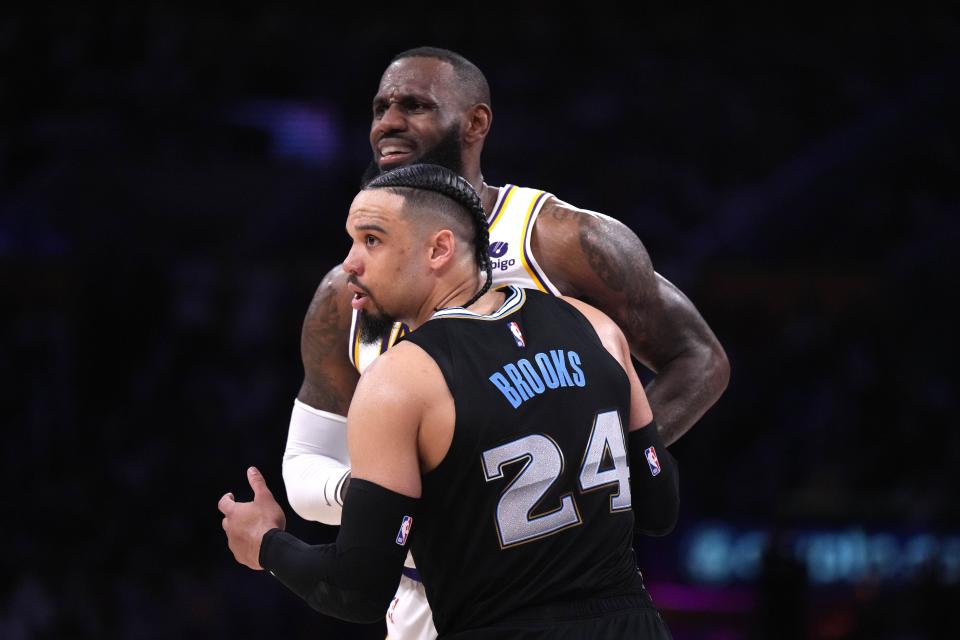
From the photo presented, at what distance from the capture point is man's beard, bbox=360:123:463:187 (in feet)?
11.1

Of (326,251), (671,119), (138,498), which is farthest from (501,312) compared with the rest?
(671,119)

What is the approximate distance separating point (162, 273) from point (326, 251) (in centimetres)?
170

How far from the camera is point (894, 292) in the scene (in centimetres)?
1216

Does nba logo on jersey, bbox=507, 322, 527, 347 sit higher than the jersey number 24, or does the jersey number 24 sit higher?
nba logo on jersey, bbox=507, 322, 527, 347

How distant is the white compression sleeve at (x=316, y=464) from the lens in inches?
121

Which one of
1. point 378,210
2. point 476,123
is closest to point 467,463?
point 378,210

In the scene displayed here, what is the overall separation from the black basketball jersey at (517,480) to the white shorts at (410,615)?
67cm

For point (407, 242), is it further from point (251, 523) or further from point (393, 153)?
point (393, 153)

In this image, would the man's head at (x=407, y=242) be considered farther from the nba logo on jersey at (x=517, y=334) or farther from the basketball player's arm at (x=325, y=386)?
the basketball player's arm at (x=325, y=386)

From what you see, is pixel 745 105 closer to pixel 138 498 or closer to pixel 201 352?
pixel 201 352

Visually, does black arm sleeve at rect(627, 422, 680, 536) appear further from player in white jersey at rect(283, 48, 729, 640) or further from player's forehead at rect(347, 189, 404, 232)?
player's forehead at rect(347, 189, 404, 232)

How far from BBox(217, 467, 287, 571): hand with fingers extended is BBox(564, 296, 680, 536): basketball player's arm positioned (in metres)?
0.80

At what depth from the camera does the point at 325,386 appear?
3.58m

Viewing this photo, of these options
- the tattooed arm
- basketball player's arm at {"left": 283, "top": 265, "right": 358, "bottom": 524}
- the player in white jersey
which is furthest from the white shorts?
the tattooed arm
